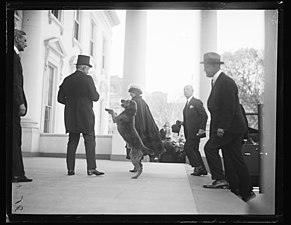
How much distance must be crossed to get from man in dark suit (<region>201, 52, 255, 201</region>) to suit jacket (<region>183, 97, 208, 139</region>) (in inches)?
2.3

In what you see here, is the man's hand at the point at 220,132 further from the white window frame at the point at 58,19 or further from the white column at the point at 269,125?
the white window frame at the point at 58,19

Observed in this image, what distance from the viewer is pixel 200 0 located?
2215 mm

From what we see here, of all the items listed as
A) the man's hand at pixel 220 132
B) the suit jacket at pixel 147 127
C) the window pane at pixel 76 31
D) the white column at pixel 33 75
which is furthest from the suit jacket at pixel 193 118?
the white column at pixel 33 75

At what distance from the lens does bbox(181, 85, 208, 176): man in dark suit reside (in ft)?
7.64

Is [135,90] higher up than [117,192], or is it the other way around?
[135,90]

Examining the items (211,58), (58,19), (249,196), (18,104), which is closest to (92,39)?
(58,19)

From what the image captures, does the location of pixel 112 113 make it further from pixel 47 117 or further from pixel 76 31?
pixel 76 31

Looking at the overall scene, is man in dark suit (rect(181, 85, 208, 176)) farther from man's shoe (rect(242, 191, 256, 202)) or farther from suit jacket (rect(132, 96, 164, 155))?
man's shoe (rect(242, 191, 256, 202))

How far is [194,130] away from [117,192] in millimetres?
669

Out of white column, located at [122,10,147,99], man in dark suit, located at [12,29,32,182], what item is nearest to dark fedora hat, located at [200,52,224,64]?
white column, located at [122,10,147,99]

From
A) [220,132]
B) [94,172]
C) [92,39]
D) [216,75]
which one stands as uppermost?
[92,39]

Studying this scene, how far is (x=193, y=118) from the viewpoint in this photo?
2.34 metres

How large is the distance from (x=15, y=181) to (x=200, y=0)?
1716 millimetres

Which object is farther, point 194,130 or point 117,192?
point 194,130
